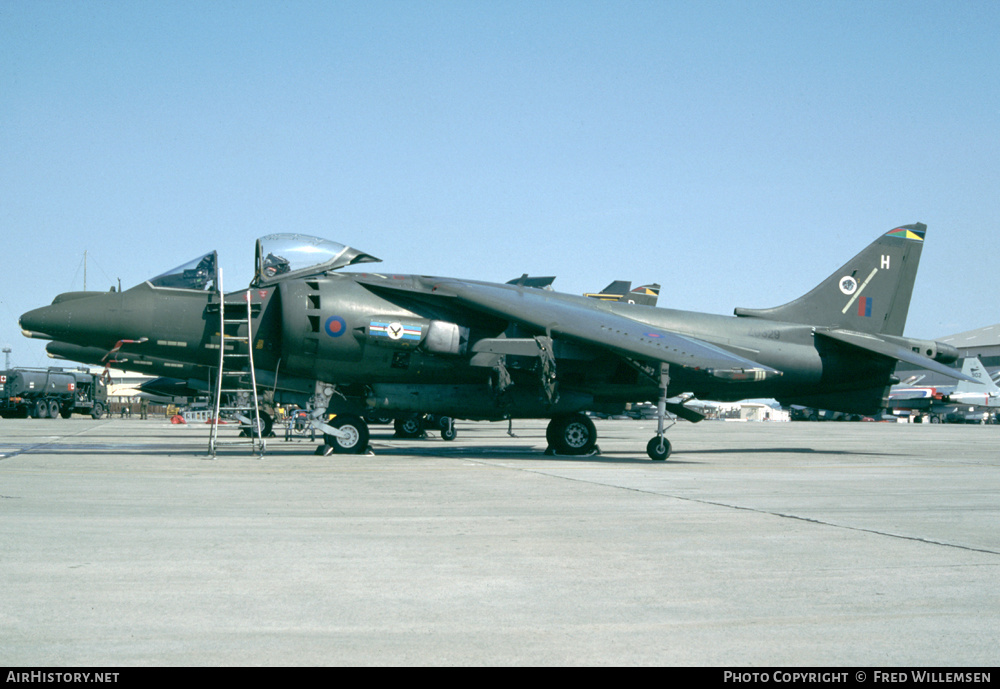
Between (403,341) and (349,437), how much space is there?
2.06 meters

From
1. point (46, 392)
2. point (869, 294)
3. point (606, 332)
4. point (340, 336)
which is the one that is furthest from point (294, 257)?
point (46, 392)

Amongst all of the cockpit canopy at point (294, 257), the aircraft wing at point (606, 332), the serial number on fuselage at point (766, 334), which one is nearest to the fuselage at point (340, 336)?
the cockpit canopy at point (294, 257)

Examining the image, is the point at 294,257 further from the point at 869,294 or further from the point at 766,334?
the point at 869,294

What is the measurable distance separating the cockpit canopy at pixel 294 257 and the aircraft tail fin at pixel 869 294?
943 cm

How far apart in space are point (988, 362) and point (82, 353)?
99.0 meters

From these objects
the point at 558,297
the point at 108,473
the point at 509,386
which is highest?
the point at 558,297

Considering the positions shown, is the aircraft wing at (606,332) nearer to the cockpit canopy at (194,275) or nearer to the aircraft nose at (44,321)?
the cockpit canopy at (194,275)

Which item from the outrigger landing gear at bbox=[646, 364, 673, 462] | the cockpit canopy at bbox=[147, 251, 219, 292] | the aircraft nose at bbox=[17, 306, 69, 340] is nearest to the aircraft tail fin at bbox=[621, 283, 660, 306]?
the outrigger landing gear at bbox=[646, 364, 673, 462]

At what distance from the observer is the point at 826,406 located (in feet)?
64.3

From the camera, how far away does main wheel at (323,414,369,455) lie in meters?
15.6

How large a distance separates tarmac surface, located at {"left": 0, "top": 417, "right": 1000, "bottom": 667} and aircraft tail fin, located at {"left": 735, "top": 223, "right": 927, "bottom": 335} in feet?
31.0
